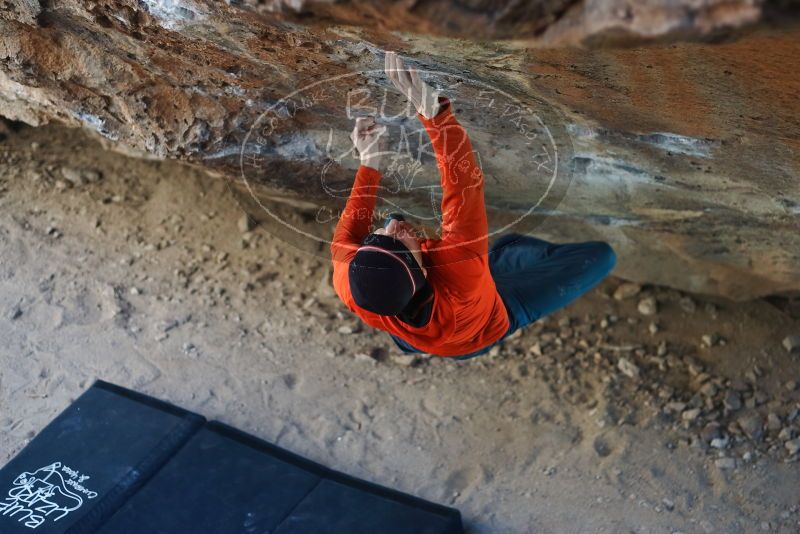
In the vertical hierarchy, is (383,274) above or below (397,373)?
above

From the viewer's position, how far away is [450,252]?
79.6 inches

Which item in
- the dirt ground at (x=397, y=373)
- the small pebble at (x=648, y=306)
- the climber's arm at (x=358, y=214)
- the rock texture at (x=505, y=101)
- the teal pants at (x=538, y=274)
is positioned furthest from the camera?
the small pebble at (x=648, y=306)

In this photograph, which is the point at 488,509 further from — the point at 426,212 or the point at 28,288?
the point at 28,288

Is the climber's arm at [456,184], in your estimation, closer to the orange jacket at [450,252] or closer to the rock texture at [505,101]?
the orange jacket at [450,252]

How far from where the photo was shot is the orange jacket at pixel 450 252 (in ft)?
6.41

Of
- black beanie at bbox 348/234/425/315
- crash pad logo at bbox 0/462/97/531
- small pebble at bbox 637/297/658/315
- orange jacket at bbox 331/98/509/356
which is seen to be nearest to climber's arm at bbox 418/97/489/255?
orange jacket at bbox 331/98/509/356

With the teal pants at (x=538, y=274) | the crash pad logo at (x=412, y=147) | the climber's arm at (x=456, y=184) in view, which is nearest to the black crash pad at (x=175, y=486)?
the teal pants at (x=538, y=274)

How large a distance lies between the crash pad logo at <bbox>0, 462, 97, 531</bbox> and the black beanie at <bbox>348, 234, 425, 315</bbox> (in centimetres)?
135

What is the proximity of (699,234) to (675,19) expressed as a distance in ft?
6.80

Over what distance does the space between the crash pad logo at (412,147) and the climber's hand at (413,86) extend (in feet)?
0.21

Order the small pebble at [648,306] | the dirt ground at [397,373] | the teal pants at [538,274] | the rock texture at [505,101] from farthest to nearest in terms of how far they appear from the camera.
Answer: the small pebble at [648,306], the dirt ground at [397,373], the teal pants at [538,274], the rock texture at [505,101]

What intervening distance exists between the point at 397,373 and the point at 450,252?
147cm

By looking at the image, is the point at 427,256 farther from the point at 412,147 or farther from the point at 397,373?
the point at 397,373

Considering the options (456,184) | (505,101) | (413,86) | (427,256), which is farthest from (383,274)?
(505,101)
